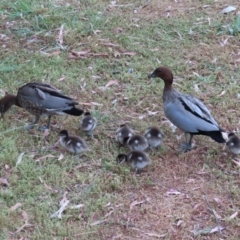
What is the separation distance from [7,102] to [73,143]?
1055 millimetres

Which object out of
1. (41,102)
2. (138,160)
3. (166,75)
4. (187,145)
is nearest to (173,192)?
(138,160)

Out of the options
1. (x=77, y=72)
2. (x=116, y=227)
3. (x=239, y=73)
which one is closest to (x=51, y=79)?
(x=77, y=72)

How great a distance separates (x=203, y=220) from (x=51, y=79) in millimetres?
3091

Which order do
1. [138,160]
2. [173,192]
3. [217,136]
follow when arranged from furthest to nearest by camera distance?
1. [217,136]
2. [138,160]
3. [173,192]

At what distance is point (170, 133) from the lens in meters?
6.07

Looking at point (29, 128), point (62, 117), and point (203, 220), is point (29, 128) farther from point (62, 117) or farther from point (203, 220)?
point (203, 220)

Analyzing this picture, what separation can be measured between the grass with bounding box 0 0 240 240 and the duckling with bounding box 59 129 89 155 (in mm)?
88

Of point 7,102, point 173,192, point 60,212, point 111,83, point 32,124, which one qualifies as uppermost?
point 7,102

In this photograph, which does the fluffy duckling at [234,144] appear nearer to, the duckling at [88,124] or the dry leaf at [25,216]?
the duckling at [88,124]

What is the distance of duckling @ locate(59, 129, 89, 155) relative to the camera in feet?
18.2

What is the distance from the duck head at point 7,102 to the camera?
6.15 m

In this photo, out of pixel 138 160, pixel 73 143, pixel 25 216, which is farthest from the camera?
pixel 73 143

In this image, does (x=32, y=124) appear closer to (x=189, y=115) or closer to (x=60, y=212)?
(x=60, y=212)

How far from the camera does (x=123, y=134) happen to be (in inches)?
223
